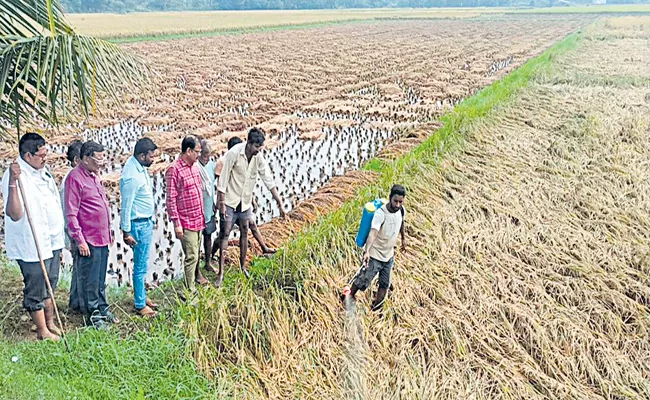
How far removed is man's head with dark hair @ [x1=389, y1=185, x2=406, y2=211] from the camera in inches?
167

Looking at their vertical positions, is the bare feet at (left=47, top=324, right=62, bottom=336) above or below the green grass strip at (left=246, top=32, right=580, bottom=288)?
above

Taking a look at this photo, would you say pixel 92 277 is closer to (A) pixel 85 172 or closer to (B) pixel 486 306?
(A) pixel 85 172

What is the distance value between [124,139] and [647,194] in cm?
856

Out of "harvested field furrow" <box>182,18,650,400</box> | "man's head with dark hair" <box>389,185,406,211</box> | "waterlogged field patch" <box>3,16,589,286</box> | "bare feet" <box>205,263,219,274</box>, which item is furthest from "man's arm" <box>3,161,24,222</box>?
"man's head with dark hair" <box>389,185,406,211</box>

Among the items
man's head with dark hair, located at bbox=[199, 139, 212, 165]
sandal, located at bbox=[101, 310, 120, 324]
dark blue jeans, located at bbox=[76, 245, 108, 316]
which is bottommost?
sandal, located at bbox=[101, 310, 120, 324]

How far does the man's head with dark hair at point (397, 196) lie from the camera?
424 centimetres

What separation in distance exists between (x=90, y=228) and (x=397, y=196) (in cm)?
226

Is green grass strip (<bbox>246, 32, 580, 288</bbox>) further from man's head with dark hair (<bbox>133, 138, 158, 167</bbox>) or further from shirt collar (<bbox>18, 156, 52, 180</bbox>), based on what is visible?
shirt collar (<bbox>18, 156, 52, 180</bbox>)

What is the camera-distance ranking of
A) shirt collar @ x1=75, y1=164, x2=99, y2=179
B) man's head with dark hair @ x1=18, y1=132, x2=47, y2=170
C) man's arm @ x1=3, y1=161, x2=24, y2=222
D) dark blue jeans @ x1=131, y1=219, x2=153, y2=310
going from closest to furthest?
man's arm @ x1=3, y1=161, x2=24, y2=222 < man's head with dark hair @ x1=18, y1=132, x2=47, y2=170 < shirt collar @ x1=75, y1=164, x2=99, y2=179 < dark blue jeans @ x1=131, y1=219, x2=153, y2=310

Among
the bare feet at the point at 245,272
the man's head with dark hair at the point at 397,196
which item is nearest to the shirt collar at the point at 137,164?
the bare feet at the point at 245,272

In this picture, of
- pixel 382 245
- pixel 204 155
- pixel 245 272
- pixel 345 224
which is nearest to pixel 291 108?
pixel 345 224

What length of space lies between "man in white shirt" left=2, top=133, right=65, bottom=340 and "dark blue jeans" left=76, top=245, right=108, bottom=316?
7.8 inches

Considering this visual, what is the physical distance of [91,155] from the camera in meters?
4.09

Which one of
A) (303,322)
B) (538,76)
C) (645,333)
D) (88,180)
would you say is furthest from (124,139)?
(538,76)
